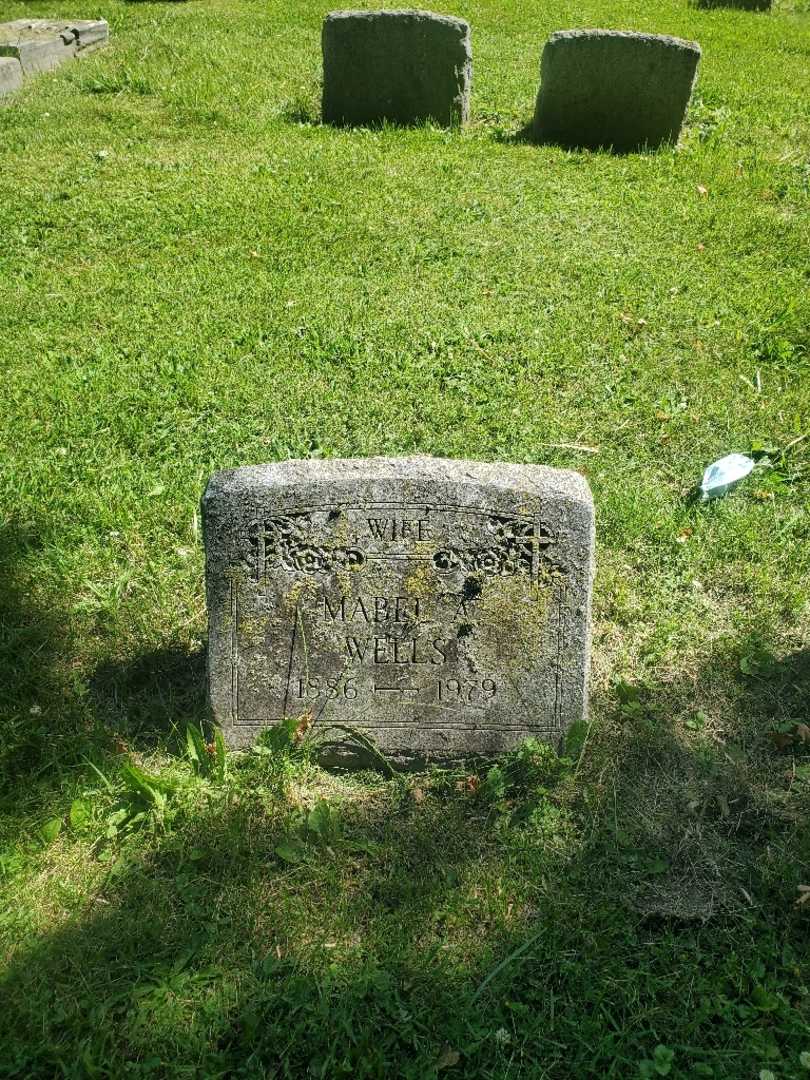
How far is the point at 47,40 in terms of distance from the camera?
10367 mm

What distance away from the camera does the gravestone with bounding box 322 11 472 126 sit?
8.13 meters

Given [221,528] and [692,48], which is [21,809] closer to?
[221,528]

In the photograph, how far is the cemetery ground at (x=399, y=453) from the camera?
2.55 metres

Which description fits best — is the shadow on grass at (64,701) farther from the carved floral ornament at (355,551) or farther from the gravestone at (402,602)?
the carved floral ornament at (355,551)

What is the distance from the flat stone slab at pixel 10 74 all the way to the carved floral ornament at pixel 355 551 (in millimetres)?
8695

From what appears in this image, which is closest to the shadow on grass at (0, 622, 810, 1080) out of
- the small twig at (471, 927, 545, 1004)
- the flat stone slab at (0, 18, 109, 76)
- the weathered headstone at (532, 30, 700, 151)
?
the small twig at (471, 927, 545, 1004)

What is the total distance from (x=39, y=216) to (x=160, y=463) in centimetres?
340

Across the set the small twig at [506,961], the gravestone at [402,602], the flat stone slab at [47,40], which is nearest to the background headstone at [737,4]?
the flat stone slab at [47,40]

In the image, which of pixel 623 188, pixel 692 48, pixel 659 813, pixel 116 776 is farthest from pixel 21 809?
pixel 692 48

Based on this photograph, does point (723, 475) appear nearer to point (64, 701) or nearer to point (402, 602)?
point (402, 602)

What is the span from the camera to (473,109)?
9.12 meters

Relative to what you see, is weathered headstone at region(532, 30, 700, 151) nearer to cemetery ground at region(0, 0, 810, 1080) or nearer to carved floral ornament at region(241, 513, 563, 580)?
cemetery ground at region(0, 0, 810, 1080)

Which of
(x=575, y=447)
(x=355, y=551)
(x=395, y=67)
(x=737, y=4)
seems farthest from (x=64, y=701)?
(x=737, y=4)

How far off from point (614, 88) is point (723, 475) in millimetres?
4969
